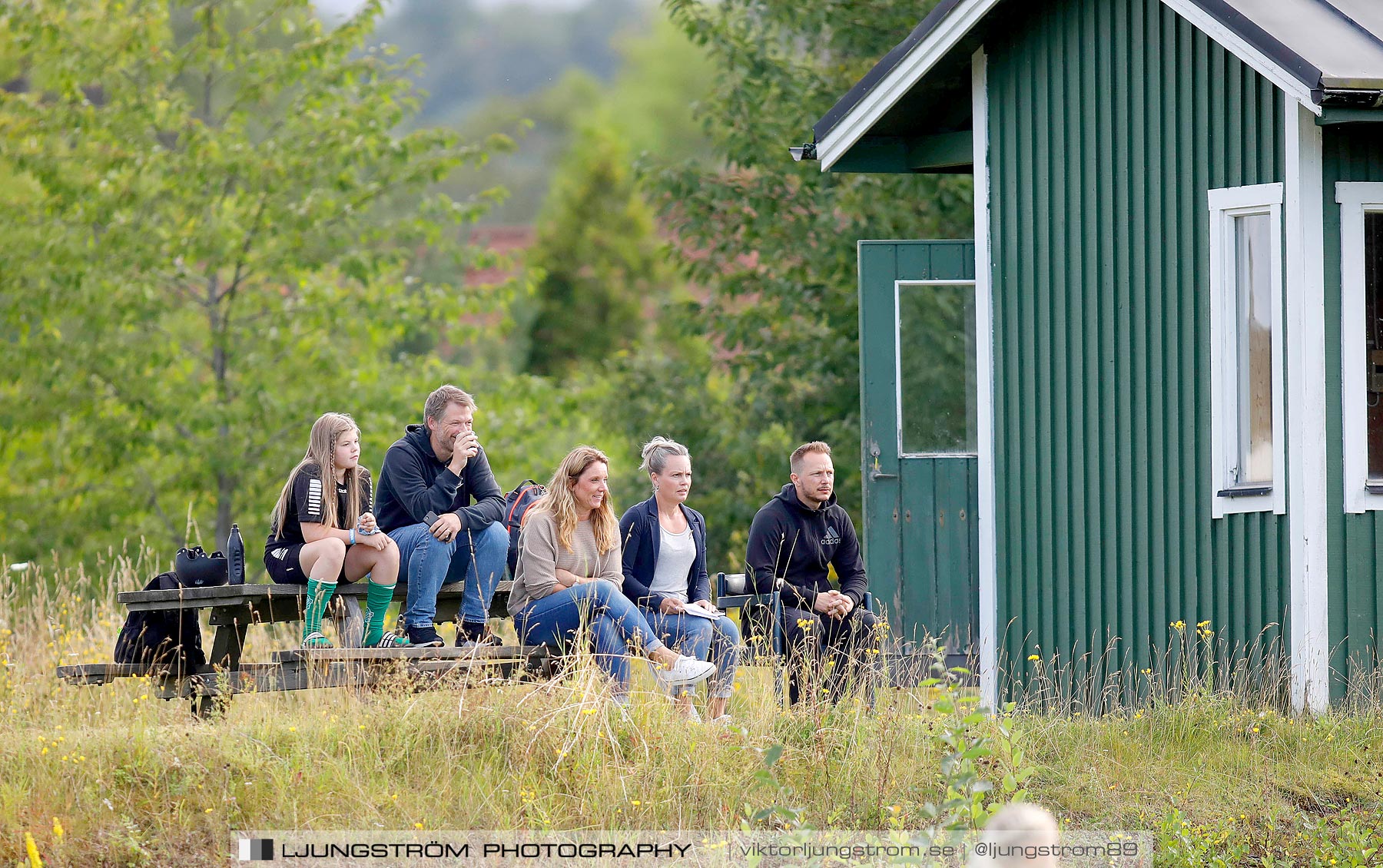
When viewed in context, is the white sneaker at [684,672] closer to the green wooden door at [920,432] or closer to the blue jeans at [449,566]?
the blue jeans at [449,566]

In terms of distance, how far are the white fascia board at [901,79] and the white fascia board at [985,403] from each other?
1.45 ft

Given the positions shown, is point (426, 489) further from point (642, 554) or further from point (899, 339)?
point (899, 339)

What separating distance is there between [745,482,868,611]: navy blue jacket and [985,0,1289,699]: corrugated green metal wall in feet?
4.06

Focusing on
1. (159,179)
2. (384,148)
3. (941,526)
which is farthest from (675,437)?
(941,526)

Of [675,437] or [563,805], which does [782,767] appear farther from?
[675,437]

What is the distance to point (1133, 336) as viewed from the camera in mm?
8117

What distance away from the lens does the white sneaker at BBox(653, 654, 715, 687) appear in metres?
6.96

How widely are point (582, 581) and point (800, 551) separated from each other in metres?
1.15

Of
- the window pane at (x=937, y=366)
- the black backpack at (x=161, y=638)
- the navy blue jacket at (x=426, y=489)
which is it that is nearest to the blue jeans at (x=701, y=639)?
the navy blue jacket at (x=426, y=489)

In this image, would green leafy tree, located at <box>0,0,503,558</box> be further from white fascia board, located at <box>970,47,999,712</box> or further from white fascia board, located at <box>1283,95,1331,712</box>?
white fascia board, located at <box>1283,95,1331,712</box>

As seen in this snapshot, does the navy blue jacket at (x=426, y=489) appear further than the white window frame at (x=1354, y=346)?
Yes

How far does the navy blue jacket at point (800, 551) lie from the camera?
766 cm

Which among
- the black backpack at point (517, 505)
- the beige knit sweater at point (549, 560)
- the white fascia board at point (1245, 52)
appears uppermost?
the white fascia board at point (1245, 52)

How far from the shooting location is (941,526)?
938cm
